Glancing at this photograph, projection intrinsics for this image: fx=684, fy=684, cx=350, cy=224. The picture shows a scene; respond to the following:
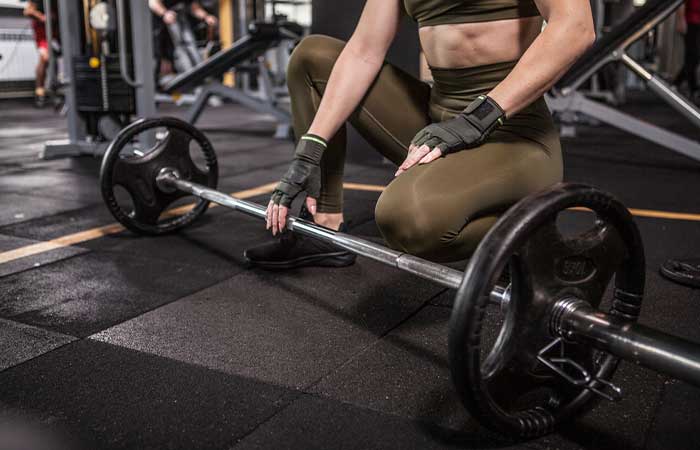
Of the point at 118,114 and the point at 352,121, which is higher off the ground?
the point at 352,121

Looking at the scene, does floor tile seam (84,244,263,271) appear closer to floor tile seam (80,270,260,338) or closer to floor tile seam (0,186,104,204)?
floor tile seam (80,270,260,338)

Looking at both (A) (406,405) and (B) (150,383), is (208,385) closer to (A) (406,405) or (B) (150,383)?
(B) (150,383)

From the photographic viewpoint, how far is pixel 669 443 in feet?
3.51

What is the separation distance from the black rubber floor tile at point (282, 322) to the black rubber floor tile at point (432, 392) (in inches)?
2.2

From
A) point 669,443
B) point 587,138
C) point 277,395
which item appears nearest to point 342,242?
point 277,395

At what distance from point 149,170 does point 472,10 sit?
128 cm

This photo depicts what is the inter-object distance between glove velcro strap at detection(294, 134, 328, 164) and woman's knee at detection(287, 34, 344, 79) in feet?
0.91

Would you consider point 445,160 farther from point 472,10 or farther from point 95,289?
point 95,289

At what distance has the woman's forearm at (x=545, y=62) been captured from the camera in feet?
3.98

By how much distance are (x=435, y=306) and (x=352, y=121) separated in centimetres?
51

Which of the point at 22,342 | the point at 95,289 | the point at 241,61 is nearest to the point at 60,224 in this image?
the point at 95,289

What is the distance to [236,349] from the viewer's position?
1430 millimetres

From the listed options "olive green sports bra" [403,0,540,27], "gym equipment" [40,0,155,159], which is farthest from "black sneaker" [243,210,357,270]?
"gym equipment" [40,0,155,159]

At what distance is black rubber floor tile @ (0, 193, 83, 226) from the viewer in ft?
8.54
